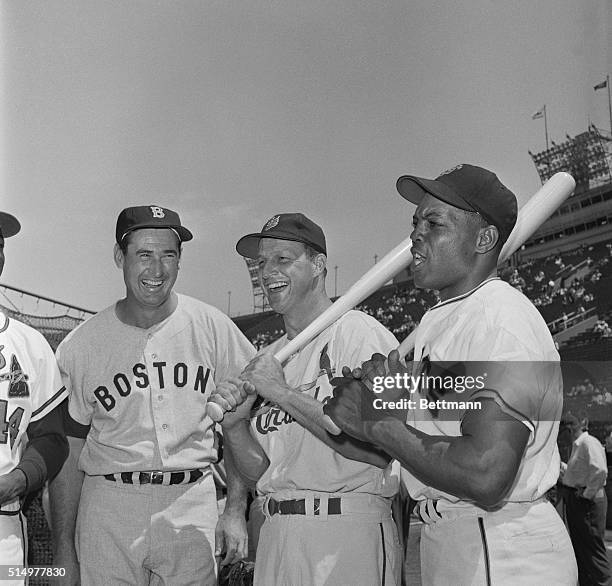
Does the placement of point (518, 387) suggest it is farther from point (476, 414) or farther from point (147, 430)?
point (147, 430)

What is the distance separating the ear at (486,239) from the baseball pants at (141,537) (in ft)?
2.85

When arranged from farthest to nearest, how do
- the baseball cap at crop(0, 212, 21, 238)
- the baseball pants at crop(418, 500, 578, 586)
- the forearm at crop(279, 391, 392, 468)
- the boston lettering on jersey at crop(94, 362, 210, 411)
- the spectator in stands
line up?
the spectator in stands
the baseball cap at crop(0, 212, 21, 238)
the boston lettering on jersey at crop(94, 362, 210, 411)
the forearm at crop(279, 391, 392, 468)
the baseball pants at crop(418, 500, 578, 586)

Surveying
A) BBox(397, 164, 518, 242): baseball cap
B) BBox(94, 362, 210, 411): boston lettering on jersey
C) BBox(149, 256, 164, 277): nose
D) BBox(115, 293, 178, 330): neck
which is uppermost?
BBox(149, 256, 164, 277): nose

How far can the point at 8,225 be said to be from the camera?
1948mm

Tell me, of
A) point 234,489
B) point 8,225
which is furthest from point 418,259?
point 8,225

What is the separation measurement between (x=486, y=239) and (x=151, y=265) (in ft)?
2.71

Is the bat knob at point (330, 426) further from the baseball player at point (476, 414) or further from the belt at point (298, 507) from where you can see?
the belt at point (298, 507)

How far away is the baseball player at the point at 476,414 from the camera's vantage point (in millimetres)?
987

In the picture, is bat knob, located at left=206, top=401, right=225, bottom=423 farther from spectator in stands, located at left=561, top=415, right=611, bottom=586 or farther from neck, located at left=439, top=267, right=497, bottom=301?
spectator in stands, located at left=561, top=415, right=611, bottom=586

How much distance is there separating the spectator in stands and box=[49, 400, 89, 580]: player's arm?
198 centimetres

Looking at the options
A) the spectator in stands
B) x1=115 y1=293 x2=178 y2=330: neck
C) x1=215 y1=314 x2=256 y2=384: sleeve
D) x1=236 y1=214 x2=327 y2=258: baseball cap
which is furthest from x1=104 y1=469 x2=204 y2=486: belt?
the spectator in stands

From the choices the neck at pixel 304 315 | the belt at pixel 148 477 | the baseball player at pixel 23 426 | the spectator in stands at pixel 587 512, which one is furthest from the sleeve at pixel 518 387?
the spectator in stands at pixel 587 512

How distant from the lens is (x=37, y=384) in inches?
64.2

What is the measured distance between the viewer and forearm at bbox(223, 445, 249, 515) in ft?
5.25
